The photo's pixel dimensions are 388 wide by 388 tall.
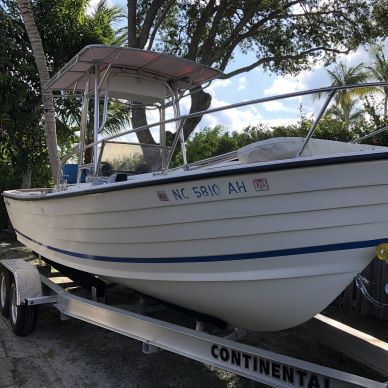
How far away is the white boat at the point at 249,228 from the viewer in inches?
116

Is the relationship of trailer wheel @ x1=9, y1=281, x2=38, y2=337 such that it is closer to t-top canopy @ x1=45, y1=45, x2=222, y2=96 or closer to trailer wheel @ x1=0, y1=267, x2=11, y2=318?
trailer wheel @ x1=0, y1=267, x2=11, y2=318

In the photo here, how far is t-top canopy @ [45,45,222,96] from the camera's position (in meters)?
4.85

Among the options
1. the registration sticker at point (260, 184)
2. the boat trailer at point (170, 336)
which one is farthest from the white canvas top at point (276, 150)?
the boat trailer at point (170, 336)

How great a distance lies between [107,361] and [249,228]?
2158 millimetres

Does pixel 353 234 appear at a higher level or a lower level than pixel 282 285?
higher

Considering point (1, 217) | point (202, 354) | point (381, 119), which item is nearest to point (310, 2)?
point (381, 119)

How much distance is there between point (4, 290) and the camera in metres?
5.76

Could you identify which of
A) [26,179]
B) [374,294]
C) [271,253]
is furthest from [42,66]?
[271,253]

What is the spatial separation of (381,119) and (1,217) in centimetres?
1025

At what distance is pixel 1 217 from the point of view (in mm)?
12617

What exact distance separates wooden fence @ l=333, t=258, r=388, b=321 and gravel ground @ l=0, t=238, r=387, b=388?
1062mm

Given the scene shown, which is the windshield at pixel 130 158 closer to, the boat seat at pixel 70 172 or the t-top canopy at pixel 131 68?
the t-top canopy at pixel 131 68

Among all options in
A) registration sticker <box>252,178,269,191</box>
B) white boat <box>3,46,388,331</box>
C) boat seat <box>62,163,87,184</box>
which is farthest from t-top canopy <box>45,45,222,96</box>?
registration sticker <box>252,178,269,191</box>

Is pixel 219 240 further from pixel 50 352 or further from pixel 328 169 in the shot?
pixel 50 352
